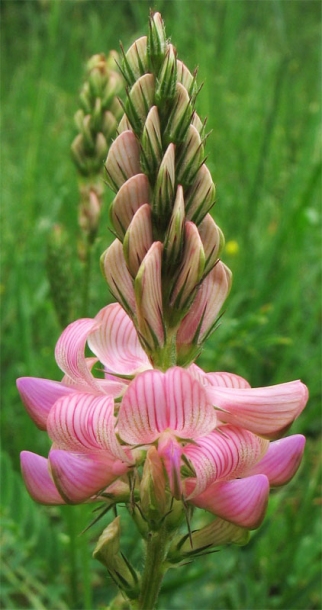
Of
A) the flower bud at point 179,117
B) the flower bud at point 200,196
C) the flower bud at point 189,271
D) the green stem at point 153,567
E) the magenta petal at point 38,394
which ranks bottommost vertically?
the green stem at point 153,567

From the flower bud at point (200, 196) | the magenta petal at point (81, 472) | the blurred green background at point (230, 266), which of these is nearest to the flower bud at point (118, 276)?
the flower bud at point (200, 196)

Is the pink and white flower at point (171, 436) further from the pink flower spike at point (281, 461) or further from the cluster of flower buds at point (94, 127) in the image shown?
the cluster of flower buds at point (94, 127)

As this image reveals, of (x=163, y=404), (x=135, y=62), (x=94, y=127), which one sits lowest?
(x=163, y=404)

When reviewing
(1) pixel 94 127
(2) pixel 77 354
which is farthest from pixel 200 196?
(1) pixel 94 127

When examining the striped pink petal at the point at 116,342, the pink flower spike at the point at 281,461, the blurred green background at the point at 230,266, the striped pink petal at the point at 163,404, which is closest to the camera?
the striped pink petal at the point at 163,404

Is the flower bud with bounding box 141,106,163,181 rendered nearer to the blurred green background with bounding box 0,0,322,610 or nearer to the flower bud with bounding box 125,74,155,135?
the flower bud with bounding box 125,74,155,135

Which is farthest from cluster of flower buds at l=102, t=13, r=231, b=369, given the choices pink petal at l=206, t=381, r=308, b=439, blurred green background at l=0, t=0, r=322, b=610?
blurred green background at l=0, t=0, r=322, b=610

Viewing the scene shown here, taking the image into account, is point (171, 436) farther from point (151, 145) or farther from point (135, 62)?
point (135, 62)
